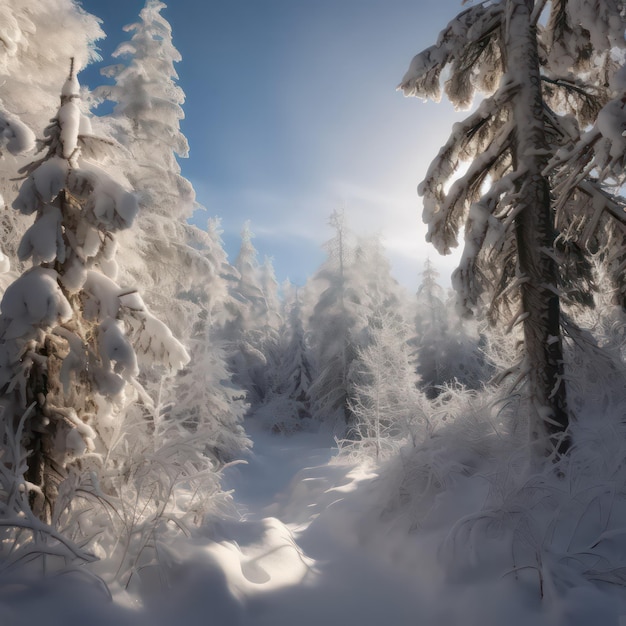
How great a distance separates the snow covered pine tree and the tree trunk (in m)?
5.34

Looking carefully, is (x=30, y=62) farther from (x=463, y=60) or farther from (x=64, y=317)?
(x=463, y=60)

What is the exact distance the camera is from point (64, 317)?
12.8 ft

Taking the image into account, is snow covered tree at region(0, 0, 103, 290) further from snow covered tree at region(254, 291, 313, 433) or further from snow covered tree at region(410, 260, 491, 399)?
snow covered tree at region(410, 260, 491, 399)

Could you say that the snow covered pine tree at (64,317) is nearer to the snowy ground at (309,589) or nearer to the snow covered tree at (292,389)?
the snowy ground at (309,589)

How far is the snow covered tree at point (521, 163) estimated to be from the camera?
17.9 feet

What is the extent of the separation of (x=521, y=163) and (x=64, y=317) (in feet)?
21.0

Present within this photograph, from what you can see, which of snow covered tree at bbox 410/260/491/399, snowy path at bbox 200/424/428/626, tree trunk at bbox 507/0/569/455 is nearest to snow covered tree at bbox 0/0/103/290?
snowy path at bbox 200/424/428/626

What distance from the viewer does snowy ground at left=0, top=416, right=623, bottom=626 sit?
299cm

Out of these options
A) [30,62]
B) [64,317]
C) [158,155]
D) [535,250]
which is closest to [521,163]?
[535,250]

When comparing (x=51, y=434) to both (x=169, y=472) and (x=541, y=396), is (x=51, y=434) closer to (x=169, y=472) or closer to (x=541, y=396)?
(x=169, y=472)

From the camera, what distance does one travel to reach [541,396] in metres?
5.44

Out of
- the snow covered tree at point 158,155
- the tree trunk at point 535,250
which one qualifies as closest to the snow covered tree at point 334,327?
the snow covered tree at point 158,155

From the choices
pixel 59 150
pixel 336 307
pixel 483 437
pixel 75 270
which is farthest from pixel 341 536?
pixel 336 307

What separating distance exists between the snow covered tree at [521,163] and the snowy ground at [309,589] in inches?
83.7
